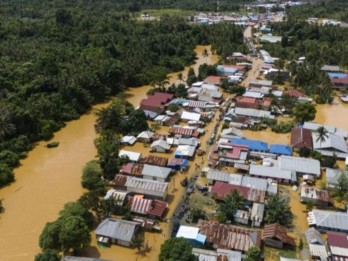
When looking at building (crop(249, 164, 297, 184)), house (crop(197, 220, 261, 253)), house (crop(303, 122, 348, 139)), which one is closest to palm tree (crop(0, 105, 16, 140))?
Answer: house (crop(197, 220, 261, 253))

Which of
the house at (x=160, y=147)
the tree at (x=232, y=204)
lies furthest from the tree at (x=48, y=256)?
the house at (x=160, y=147)

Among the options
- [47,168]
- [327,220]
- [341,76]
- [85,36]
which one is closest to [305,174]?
[327,220]

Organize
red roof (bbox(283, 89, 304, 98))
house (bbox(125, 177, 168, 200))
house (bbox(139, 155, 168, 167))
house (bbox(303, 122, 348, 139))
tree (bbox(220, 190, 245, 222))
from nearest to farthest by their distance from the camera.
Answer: tree (bbox(220, 190, 245, 222)) < house (bbox(125, 177, 168, 200)) < house (bbox(139, 155, 168, 167)) < house (bbox(303, 122, 348, 139)) < red roof (bbox(283, 89, 304, 98))

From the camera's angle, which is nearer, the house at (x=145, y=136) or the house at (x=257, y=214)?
the house at (x=257, y=214)

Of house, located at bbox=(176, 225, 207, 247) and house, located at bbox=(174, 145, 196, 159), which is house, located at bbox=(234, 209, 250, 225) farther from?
house, located at bbox=(174, 145, 196, 159)

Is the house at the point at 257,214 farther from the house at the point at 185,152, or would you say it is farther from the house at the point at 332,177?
the house at the point at 185,152

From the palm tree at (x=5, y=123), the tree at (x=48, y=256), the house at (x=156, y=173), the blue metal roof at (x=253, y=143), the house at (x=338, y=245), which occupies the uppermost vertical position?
the palm tree at (x=5, y=123)

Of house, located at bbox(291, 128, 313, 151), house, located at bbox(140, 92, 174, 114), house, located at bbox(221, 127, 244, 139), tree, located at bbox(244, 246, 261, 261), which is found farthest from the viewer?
house, located at bbox(140, 92, 174, 114)
